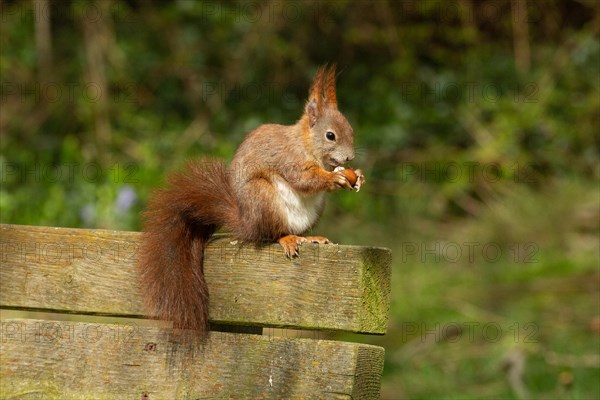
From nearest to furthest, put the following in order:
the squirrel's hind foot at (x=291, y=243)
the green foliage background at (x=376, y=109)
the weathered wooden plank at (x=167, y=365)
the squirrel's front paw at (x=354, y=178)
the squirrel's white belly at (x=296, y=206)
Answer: the weathered wooden plank at (x=167, y=365)
the squirrel's hind foot at (x=291, y=243)
the squirrel's front paw at (x=354, y=178)
the squirrel's white belly at (x=296, y=206)
the green foliage background at (x=376, y=109)

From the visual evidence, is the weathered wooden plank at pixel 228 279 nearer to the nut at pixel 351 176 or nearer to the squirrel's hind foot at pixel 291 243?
the squirrel's hind foot at pixel 291 243

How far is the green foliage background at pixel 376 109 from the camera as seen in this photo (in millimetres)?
4883

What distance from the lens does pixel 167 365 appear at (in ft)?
5.51

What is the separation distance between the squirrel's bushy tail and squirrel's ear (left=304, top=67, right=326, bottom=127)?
256 millimetres

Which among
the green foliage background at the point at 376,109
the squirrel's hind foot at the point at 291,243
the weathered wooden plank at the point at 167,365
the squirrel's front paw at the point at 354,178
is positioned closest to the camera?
the weathered wooden plank at the point at 167,365

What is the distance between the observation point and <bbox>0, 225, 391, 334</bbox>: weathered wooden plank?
1587mm

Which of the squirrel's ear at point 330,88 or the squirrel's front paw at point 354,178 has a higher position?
the squirrel's ear at point 330,88

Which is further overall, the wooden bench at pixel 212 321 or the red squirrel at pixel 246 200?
the red squirrel at pixel 246 200

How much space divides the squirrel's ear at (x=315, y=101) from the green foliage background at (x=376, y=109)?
2.44 meters

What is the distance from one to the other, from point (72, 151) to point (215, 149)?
78cm

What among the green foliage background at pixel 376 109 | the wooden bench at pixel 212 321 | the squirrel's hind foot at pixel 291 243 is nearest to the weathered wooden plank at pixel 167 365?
the wooden bench at pixel 212 321

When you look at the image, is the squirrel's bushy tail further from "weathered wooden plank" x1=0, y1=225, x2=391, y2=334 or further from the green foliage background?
the green foliage background

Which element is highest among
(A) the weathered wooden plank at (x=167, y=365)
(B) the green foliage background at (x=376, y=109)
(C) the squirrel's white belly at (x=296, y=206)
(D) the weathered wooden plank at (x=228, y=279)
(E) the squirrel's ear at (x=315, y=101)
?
(B) the green foliage background at (x=376, y=109)

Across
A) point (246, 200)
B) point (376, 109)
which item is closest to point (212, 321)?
point (246, 200)
